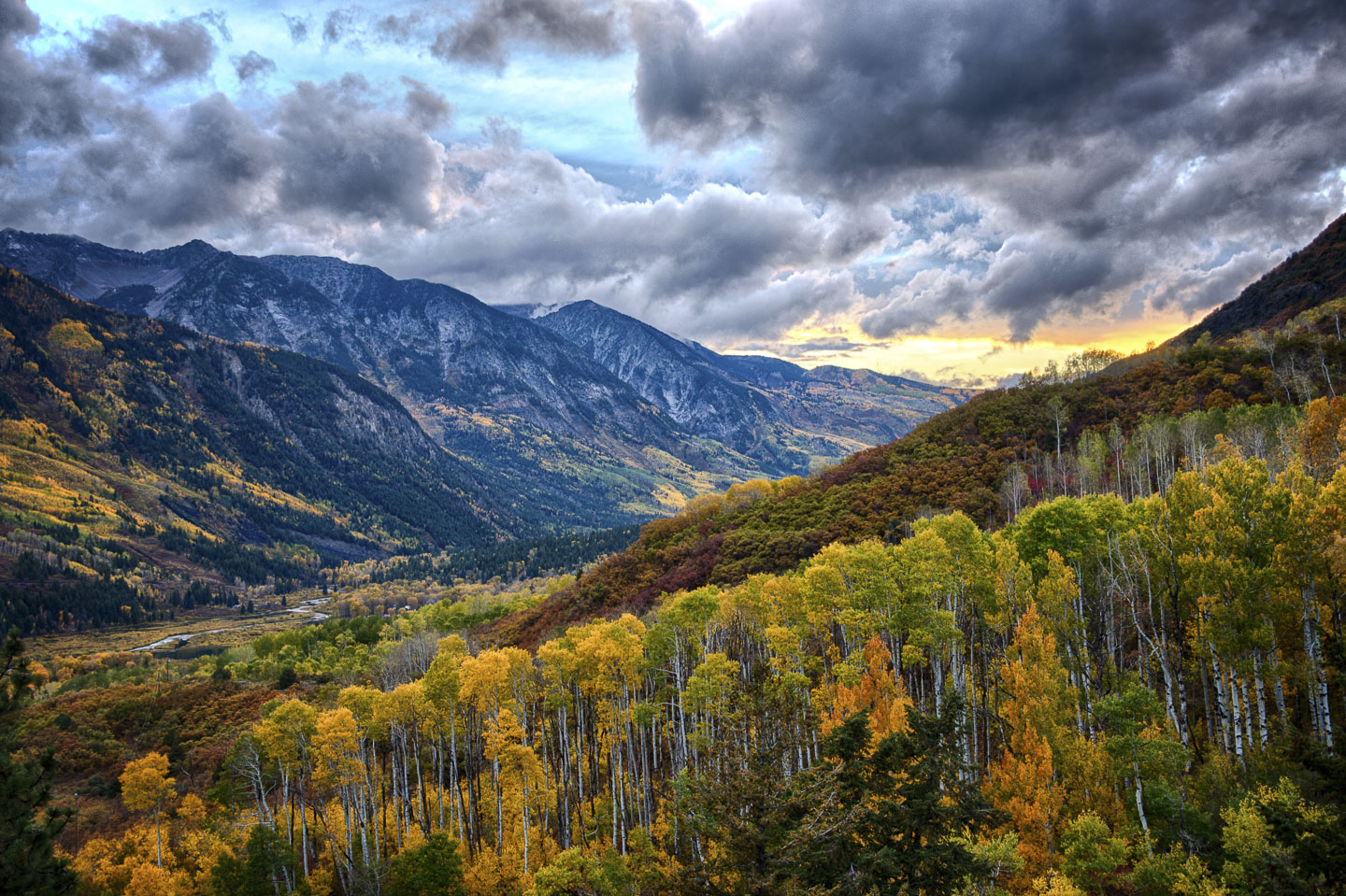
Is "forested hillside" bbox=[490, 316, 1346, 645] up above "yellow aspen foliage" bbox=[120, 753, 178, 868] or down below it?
above

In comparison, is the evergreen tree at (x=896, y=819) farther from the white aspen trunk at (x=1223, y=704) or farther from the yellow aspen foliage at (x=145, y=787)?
the yellow aspen foliage at (x=145, y=787)

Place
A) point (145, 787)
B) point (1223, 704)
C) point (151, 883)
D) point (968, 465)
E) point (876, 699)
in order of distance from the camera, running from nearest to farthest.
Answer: point (1223, 704), point (876, 699), point (151, 883), point (145, 787), point (968, 465)

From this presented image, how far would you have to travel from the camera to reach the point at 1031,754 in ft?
122

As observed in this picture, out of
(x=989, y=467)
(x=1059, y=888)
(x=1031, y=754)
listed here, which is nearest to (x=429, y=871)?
(x=1059, y=888)

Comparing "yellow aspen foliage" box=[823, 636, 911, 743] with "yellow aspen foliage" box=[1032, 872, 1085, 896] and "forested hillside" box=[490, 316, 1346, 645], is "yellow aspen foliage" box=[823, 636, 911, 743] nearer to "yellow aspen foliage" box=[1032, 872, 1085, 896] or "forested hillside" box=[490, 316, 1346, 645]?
"yellow aspen foliage" box=[1032, 872, 1085, 896]

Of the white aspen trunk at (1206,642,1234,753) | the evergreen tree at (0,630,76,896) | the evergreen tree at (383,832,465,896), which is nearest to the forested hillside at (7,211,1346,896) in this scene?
the evergreen tree at (383,832,465,896)

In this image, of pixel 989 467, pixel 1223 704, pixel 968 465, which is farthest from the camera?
pixel 968 465

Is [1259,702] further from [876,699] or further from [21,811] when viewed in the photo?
[21,811]

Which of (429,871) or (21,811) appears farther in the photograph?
(429,871)

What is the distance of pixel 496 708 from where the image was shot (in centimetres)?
5347

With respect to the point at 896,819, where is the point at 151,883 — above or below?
below

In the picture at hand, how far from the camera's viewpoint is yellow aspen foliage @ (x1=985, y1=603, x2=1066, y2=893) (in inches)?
1371

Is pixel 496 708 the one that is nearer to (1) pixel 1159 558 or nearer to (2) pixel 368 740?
(2) pixel 368 740

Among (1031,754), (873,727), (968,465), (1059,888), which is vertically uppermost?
(968,465)
